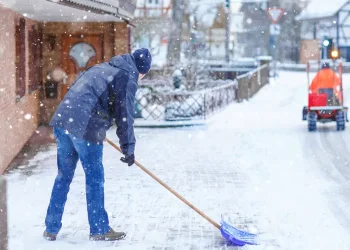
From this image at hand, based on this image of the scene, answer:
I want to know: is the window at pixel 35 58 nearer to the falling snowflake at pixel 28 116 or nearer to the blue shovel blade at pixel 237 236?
the falling snowflake at pixel 28 116

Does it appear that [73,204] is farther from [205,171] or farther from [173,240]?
[205,171]

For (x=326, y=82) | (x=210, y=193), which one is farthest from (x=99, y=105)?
(x=326, y=82)

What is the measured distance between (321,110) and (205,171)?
19.7ft

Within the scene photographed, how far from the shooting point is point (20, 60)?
520 inches

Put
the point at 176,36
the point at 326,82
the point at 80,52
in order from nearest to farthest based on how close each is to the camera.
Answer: the point at 326,82
the point at 80,52
the point at 176,36

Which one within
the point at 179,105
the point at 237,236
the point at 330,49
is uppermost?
the point at 330,49

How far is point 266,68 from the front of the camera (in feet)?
117

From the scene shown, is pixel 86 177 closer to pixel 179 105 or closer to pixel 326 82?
pixel 326 82

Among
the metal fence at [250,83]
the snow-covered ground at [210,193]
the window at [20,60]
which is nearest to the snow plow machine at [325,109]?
the snow-covered ground at [210,193]

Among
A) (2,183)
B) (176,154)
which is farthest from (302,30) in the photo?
(2,183)

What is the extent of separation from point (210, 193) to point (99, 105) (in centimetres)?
318

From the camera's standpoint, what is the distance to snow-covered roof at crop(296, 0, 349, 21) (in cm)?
5613

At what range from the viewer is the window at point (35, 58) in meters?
14.9

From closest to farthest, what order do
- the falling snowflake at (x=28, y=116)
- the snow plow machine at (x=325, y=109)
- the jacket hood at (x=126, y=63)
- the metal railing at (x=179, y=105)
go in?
the jacket hood at (x=126, y=63) → the falling snowflake at (x=28, y=116) → the snow plow machine at (x=325, y=109) → the metal railing at (x=179, y=105)
